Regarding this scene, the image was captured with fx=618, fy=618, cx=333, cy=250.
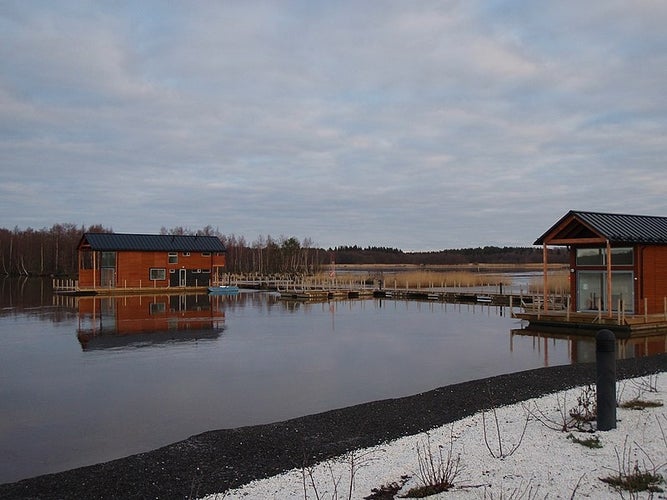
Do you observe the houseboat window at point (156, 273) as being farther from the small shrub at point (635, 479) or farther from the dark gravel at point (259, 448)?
the small shrub at point (635, 479)

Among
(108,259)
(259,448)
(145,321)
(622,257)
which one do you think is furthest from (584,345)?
Result: (108,259)

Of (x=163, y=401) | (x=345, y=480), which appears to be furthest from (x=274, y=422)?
(x=345, y=480)

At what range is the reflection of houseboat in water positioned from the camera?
22.4 meters

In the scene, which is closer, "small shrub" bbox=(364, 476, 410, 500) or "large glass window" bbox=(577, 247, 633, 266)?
"small shrub" bbox=(364, 476, 410, 500)

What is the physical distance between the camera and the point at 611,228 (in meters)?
25.0

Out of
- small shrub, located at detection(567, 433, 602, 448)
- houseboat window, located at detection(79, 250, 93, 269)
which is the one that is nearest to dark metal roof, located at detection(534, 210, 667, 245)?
small shrub, located at detection(567, 433, 602, 448)

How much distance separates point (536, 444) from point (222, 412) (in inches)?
249

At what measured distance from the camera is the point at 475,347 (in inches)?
820

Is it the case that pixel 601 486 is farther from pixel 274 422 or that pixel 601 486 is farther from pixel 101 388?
pixel 101 388

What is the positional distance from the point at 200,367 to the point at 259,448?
27.5ft

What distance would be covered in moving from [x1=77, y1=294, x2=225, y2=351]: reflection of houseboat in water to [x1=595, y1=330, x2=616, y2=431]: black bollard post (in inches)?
651

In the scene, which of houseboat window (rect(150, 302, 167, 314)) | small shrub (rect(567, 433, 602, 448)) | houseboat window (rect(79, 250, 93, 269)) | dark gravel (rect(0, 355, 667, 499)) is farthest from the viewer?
houseboat window (rect(79, 250, 93, 269))

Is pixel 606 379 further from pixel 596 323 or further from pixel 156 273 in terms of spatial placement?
pixel 156 273

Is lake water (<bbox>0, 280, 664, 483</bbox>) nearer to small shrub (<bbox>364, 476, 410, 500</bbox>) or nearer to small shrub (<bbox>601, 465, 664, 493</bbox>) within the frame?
small shrub (<bbox>364, 476, 410, 500</bbox>)
